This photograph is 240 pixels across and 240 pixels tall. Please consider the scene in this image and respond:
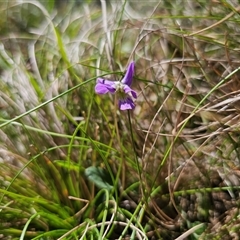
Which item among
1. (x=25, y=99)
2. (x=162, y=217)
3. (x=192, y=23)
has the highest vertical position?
(x=192, y=23)

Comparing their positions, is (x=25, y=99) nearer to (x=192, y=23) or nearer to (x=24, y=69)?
(x=24, y=69)

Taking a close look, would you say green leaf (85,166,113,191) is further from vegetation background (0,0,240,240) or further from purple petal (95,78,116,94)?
purple petal (95,78,116,94)

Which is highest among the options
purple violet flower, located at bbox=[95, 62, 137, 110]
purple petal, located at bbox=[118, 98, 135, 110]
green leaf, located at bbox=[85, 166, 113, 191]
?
purple violet flower, located at bbox=[95, 62, 137, 110]

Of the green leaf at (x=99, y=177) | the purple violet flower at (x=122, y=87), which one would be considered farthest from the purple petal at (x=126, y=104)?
the green leaf at (x=99, y=177)

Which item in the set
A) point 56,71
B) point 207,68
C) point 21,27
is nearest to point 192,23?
point 207,68

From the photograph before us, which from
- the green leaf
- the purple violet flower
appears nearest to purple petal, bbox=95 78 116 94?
the purple violet flower

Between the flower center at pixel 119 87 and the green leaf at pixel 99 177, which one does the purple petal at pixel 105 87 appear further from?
the green leaf at pixel 99 177

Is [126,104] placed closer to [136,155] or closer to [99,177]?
[136,155]
